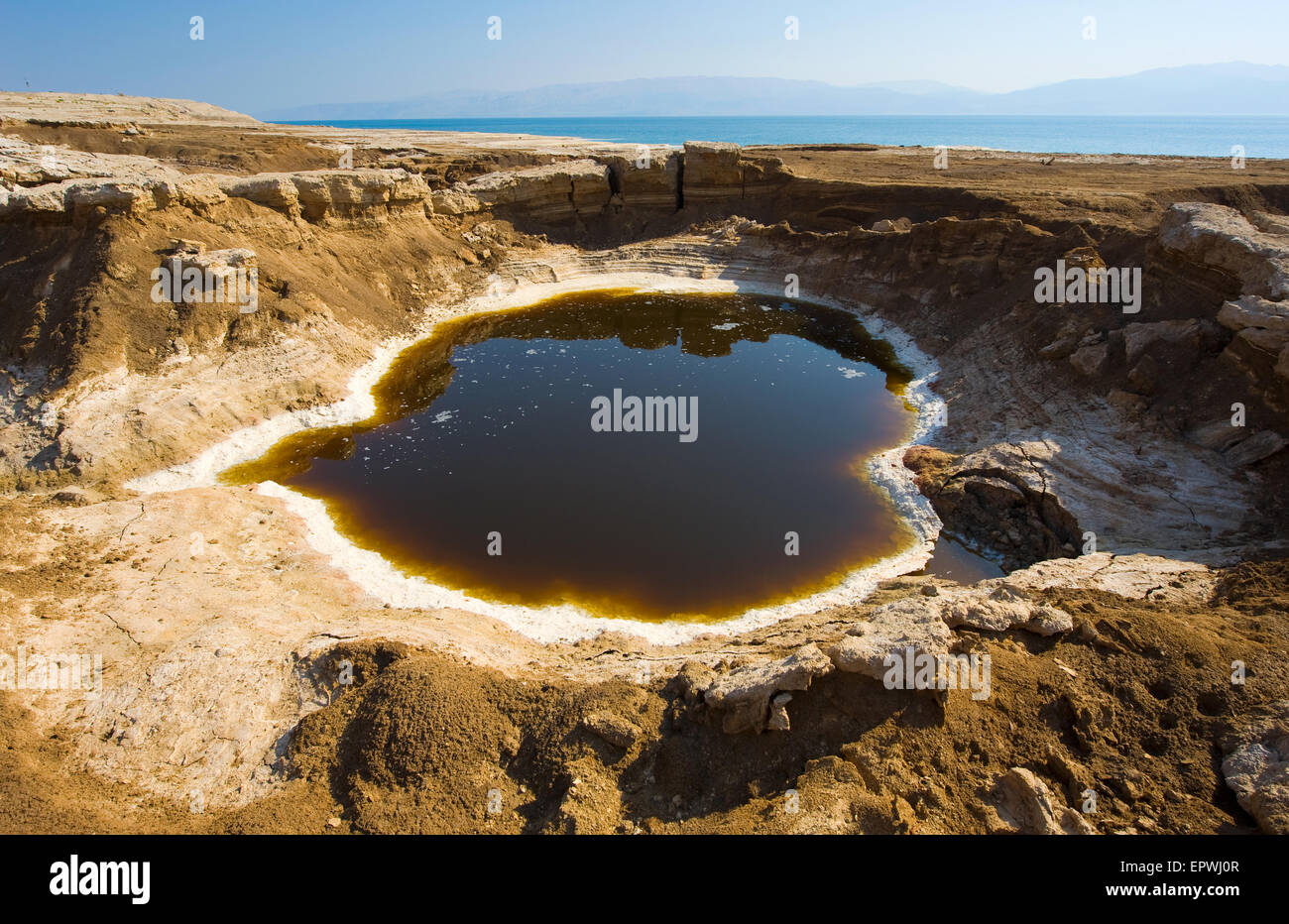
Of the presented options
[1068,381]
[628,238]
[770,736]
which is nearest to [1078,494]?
[1068,381]

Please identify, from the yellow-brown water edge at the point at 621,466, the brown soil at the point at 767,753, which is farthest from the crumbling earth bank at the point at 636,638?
the yellow-brown water edge at the point at 621,466

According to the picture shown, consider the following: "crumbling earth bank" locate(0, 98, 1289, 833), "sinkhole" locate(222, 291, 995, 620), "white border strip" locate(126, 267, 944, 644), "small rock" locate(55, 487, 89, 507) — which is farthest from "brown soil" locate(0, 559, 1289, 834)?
"small rock" locate(55, 487, 89, 507)

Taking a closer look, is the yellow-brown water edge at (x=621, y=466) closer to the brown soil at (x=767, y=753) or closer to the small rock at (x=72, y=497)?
the small rock at (x=72, y=497)

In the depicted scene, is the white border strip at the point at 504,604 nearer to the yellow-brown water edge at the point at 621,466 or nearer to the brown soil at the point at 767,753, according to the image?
the yellow-brown water edge at the point at 621,466

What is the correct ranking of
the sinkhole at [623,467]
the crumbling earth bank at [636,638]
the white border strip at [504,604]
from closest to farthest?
the crumbling earth bank at [636,638] < the white border strip at [504,604] < the sinkhole at [623,467]

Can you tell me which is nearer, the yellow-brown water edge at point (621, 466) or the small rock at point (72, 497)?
the yellow-brown water edge at point (621, 466)

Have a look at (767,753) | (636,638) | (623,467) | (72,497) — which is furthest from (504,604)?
(72,497)

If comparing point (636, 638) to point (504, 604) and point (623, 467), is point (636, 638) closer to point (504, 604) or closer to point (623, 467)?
point (504, 604)

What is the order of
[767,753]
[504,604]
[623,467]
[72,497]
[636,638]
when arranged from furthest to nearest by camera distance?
[623,467], [72,497], [504,604], [636,638], [767,753]

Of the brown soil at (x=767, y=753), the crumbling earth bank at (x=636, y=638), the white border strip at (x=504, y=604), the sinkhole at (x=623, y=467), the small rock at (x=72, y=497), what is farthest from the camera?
the small rock at (x=72, y=497)

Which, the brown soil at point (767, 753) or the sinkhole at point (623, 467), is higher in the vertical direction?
the sinkhole at point (623, 467)

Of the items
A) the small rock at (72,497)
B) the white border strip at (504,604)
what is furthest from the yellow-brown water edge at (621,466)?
the small rock at (72,497)
